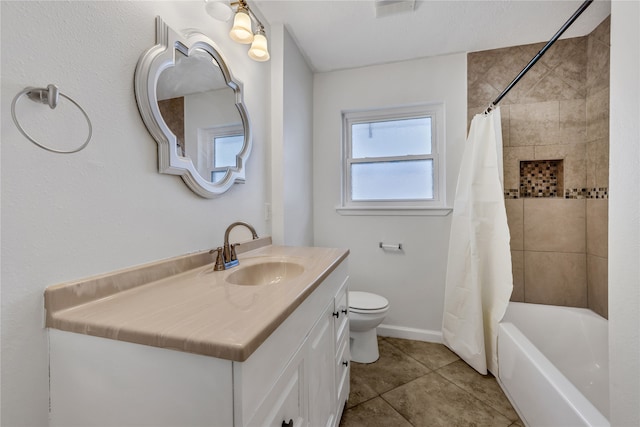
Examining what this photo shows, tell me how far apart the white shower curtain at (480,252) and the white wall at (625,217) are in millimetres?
963

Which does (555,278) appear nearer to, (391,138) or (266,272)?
(391,138)

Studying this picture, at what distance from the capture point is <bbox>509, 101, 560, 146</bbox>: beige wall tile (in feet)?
6.27

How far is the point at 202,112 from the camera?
3.90ft

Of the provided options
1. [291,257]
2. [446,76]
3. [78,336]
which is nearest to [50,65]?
[78,336]

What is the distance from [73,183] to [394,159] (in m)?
2.10

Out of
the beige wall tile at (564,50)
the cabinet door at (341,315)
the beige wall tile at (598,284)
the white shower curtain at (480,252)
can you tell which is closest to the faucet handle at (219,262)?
the cabinet door at (341,315)

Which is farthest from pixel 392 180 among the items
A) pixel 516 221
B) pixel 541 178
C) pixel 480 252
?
pixel 541 178

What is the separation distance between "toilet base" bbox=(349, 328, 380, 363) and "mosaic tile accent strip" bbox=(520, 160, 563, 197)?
5.24 feet

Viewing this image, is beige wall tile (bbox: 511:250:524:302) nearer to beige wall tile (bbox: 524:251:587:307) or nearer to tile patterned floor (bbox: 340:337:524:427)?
beige wall tile (bbox: 524:251:587:307)

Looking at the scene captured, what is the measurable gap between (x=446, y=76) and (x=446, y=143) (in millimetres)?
538

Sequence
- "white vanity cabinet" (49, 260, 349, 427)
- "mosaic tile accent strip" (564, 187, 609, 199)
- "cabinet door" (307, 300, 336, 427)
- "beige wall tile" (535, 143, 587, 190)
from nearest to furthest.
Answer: "white vanity cabinet" (49, 260, 349, 427) < "cabinet door" (307, 300, 336, 427) < "mosaic tile accent strip" (564, 187, 609, 199) < "beige wall tile" (535, 143, 587, 190)

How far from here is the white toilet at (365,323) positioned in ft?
5.75

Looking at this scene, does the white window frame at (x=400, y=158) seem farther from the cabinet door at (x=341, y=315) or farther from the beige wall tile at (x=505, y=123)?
the cabinet door at (x=341, y=315)

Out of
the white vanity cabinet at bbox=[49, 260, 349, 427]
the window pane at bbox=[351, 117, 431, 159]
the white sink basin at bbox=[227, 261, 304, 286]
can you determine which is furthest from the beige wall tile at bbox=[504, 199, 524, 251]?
the white vanity cabinet at bbox=[49, 260, 349, 427]
